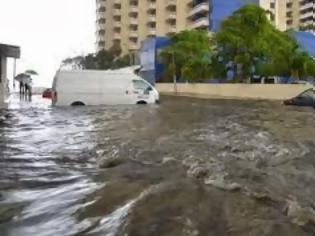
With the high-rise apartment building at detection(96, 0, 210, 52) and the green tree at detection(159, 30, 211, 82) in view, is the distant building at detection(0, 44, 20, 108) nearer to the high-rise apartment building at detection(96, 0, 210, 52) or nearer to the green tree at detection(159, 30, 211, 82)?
the green tree at detection(159, 30, 211, 82)

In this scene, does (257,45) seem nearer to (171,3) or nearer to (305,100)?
(305,100)

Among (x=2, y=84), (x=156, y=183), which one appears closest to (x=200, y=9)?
(x=2, y=84)

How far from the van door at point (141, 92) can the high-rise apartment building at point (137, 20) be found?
7692cm

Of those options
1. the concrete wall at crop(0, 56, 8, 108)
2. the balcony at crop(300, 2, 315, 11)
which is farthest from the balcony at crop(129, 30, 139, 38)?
the concrete wall at crop(0, 56, 8, 108)

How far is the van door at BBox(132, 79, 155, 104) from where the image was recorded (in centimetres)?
2684

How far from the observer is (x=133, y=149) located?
36.2 feet

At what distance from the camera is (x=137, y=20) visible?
117 metres

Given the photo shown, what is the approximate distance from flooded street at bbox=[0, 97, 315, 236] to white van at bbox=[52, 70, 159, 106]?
11.3 meters

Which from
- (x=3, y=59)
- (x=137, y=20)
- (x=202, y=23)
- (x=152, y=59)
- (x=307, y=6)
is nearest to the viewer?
(x=3, y=59)

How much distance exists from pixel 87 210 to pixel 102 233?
90 cm

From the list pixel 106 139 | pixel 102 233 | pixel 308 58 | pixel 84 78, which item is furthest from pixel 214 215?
pixel 308 58

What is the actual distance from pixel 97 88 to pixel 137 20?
92655 millimetres

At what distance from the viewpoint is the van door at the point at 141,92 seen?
2684 centimetres

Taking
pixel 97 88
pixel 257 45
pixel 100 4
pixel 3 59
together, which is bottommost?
pixel 97 88
